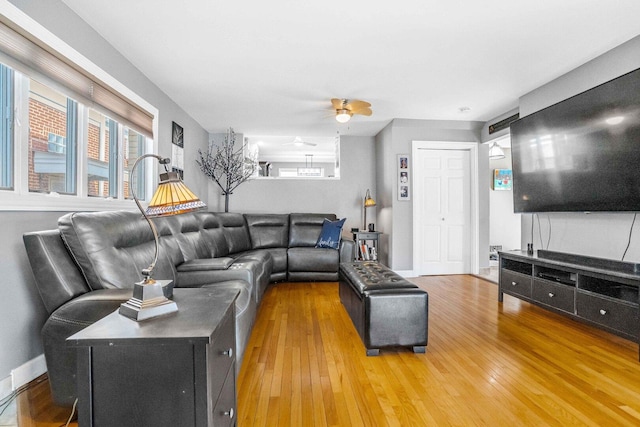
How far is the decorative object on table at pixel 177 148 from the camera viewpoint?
3.77 m

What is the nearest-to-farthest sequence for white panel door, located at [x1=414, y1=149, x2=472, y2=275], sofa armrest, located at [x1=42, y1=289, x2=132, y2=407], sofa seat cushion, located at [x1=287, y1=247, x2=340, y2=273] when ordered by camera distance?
sofa armrest, located at [x1=42, y1=289, x2=132, y2=407]
sofa seat cushion, located at [x1=287, y1=247, x2=340, y2=273]
white panel door, located at [x1=414, y1=149, x2=472, y2=275]

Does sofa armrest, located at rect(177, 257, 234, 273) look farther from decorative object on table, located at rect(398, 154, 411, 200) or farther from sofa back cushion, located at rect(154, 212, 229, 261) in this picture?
decorative object on table, located at rect(398, 154, 411, 200)

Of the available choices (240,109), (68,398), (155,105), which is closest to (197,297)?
(68,398)

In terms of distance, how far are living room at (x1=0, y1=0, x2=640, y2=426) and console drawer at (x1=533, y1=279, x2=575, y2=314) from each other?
Result: 533 millimetres

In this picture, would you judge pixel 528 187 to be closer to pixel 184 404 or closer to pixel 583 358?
pixel 583 358

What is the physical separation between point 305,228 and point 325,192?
94 cm

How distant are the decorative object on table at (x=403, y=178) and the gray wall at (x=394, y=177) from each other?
0.23 feet

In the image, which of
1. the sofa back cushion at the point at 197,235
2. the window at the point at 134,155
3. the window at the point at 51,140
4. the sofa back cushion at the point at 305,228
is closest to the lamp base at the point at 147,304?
the window at the point at 51,140

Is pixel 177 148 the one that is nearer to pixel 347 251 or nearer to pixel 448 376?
pixel 347 251

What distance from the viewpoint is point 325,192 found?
5.48m

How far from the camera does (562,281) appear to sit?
104 inches

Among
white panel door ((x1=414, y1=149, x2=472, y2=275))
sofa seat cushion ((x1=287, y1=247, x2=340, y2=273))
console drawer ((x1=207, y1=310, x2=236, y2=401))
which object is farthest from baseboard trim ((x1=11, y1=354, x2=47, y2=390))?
white panel door ((x1=414, y1=149, x2=472, y2=275))

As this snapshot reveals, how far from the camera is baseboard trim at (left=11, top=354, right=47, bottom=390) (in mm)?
1661

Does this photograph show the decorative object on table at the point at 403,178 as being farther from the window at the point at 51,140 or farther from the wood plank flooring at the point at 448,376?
the window at the point at 51,140
